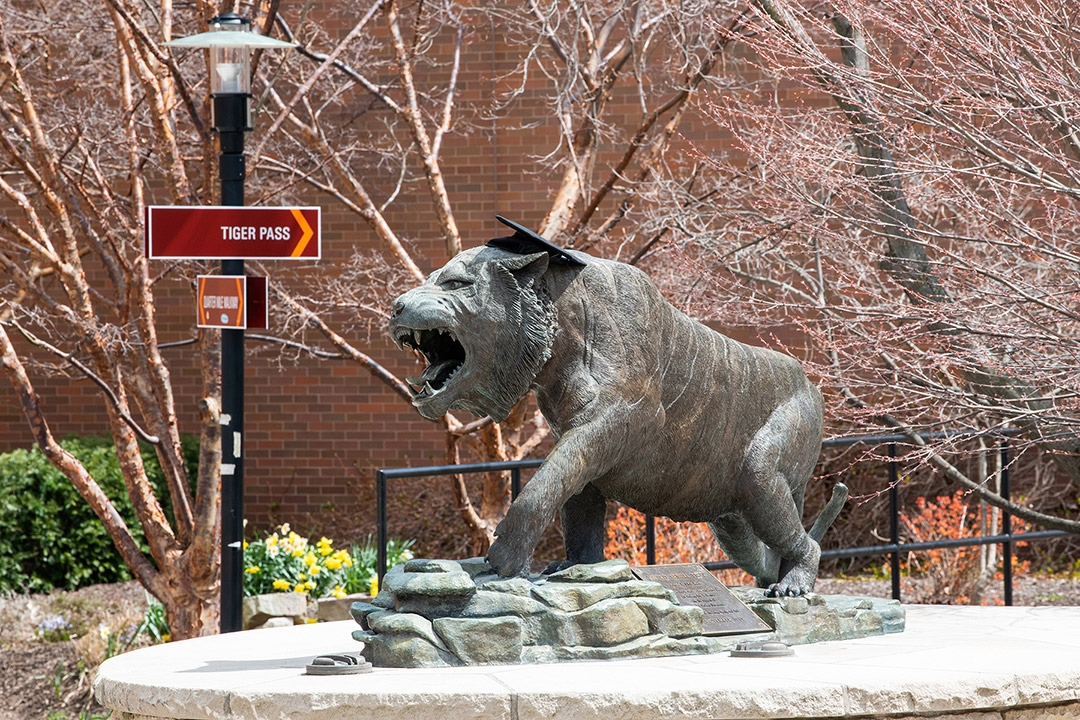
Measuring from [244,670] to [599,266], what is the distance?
2.04 metres

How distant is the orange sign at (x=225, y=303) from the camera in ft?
24.2

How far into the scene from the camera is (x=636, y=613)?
4.99 meters

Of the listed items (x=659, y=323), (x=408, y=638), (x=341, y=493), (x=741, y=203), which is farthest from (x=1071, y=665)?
(x=341, y=493)

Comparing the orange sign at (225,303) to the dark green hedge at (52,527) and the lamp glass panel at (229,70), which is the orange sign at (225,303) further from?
the dark green hedge at (52,527)

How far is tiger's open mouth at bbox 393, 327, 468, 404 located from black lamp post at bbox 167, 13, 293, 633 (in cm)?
263

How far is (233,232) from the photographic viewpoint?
7.27 meters

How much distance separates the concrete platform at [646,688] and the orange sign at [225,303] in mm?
2512

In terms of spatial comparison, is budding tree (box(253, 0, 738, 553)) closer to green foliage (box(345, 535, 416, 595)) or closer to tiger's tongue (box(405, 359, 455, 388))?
green foliage (box(345, 535, 416, 595))

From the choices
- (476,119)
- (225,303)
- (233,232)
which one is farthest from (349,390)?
(233,232)

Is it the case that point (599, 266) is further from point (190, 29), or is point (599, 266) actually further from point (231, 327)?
point (190, 29)

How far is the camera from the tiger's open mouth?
4.99 metres

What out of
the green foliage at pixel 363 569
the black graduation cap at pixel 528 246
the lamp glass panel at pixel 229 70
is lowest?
the green foliage at pixel 363 569

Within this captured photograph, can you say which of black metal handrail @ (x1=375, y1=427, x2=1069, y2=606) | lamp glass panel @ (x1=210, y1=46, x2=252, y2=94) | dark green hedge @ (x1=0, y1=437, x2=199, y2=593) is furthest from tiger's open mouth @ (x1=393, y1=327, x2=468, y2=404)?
dark green hedge @ (x1=0, y1=437, x2=199, y2=593)

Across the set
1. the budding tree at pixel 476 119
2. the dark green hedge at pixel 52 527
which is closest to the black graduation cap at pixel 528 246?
the budding tree at pixel 476 119
